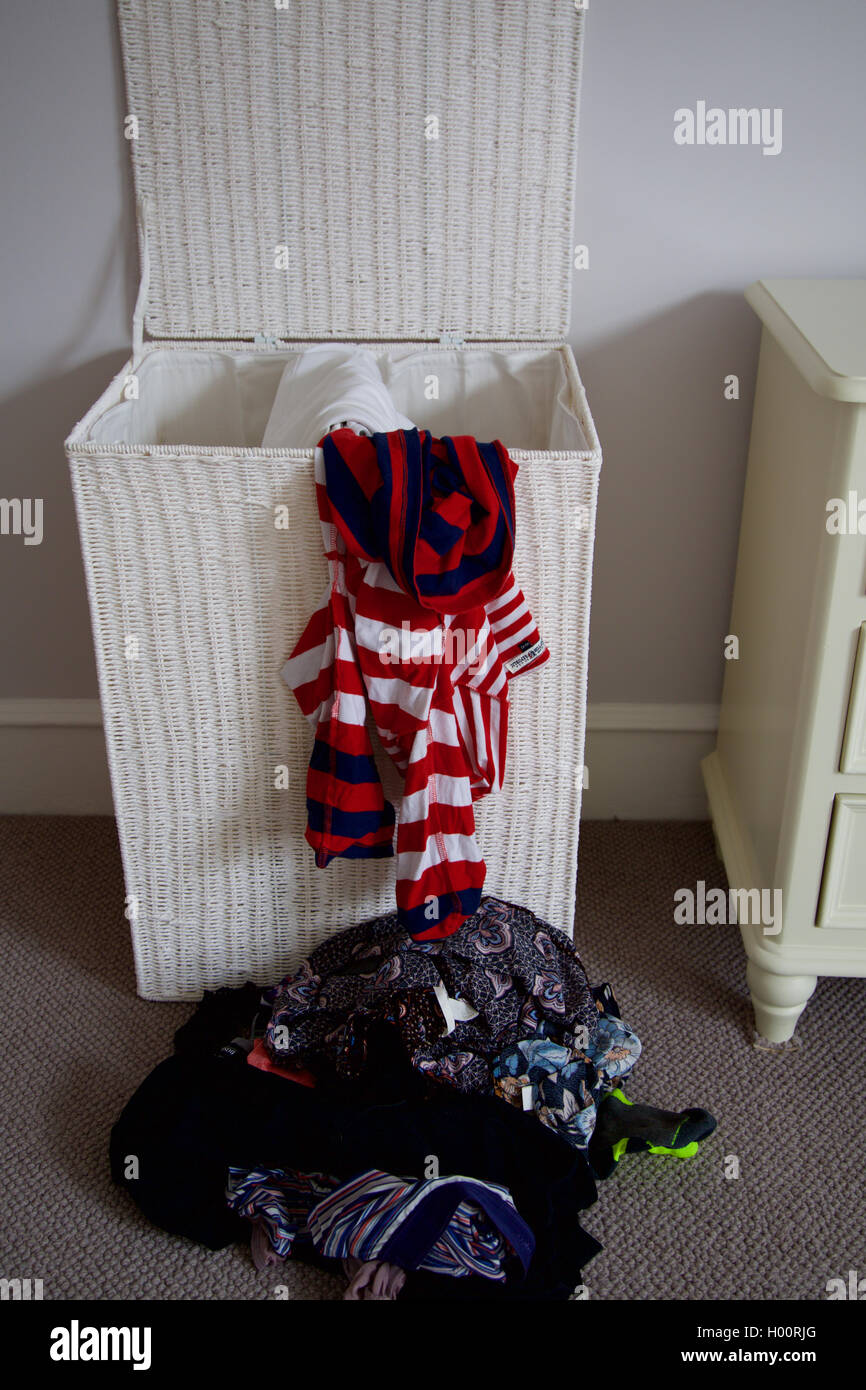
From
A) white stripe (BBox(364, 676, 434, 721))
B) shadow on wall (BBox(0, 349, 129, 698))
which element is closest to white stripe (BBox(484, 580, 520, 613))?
white stripe (BBox(364, 676, 434, 721))

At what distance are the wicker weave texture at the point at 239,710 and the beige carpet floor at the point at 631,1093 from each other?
135 millimetres

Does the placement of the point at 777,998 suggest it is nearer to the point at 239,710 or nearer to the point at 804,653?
the point at 804,653

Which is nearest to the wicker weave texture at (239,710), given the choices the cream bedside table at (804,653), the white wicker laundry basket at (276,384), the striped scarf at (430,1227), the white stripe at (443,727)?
the white wicker laundry basket at (276,384)

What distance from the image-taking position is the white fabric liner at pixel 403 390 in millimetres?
1520

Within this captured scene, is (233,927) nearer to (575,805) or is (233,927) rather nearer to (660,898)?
(575,805)

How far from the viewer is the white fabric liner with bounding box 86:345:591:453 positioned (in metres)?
1.52

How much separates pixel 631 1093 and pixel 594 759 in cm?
57

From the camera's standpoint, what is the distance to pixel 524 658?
50.4 inches

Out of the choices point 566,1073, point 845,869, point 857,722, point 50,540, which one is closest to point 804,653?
point 857,722

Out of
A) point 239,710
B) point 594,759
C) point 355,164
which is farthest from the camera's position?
point 594,759

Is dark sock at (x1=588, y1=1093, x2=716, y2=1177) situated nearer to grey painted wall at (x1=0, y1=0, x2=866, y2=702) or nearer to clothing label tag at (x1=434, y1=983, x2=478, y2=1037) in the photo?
clothing label tag at (x1=434, y1=983, x2=478, y2=1037)

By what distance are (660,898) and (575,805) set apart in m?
0.35

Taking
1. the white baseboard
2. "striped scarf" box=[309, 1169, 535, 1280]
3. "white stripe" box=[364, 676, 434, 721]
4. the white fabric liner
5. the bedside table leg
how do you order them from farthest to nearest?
the white baseboard, the white fabric liner, the bedside table leg, "white stripe" box=[364, 676, 434, 721], "striped scarf" box=[309, 1169, 535, 1280]
